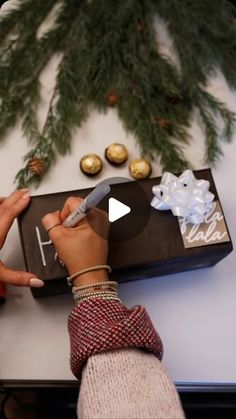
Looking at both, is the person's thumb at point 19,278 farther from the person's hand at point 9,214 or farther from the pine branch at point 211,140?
the pine branch at point 211,140

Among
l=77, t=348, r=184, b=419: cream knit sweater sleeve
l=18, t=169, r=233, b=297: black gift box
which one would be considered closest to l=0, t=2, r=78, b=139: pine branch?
l=18, t=169, r=233, b=297: black gift box

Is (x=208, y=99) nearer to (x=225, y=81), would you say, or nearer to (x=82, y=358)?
(x=225, y=81)

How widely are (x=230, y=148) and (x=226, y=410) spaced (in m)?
0.54

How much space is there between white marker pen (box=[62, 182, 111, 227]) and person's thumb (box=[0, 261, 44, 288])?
9cm

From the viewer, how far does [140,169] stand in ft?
2.25

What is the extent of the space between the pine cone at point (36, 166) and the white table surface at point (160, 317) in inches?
0.8

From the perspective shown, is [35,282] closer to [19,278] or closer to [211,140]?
[19,278]

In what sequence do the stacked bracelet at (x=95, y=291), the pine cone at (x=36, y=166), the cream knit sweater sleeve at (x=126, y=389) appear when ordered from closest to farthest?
the cream knit sweater sleeve at (x=126, y=389), the stacked bracelet at (x=95, y=291), the pine cone at (x=36, y=166)

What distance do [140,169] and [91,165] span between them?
0.27ft

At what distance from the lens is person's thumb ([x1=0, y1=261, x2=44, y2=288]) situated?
54 cm

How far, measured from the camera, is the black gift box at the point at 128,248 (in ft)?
1.86

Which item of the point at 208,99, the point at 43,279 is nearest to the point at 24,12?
the point at 208,99

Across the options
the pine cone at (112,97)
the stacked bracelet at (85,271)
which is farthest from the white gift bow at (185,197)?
the pine cone at (112,97)

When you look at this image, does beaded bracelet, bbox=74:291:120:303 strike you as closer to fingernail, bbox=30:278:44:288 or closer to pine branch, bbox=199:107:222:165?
fingernail, bbox=30:278:44:288
